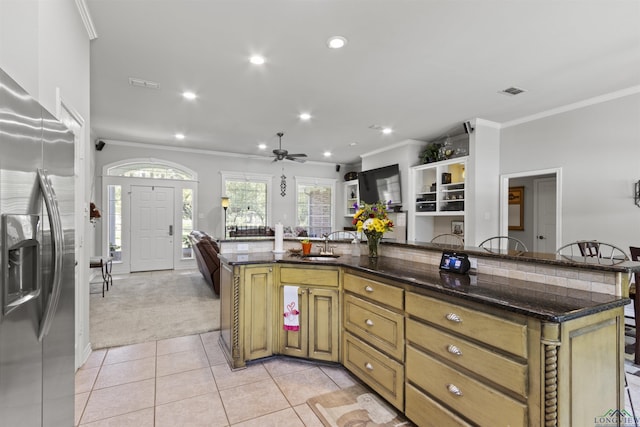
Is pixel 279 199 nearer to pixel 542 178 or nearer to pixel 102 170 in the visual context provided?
pixel 102 170

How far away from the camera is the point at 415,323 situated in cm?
187

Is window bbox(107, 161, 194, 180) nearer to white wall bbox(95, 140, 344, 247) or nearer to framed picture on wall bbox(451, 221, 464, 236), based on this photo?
white wall bbox(95, 140, 344, 247)

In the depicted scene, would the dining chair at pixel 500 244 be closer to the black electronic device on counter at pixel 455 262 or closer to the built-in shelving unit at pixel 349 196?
the black electronic device on counter at pixel 455 262

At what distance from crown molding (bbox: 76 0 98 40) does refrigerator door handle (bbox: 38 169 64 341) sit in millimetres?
1925

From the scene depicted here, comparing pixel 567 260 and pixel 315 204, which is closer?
pixel 567 260

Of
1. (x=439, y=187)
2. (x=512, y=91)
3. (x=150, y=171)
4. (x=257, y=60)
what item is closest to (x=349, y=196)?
(x=439, y=187)

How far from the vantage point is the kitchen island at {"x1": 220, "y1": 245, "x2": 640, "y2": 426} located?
1301 millimetres

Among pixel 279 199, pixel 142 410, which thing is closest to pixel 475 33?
pixel 142 410

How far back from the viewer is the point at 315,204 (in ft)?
30.0

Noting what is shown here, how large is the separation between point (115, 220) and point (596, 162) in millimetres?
8653

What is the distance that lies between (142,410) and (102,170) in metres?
6.06

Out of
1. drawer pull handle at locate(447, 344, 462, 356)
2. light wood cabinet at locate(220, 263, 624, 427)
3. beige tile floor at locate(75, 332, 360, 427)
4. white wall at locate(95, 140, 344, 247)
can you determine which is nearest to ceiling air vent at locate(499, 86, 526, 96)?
light wood cabinet at locate(220, 263, 624, 427)

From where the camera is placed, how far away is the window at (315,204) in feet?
29.1

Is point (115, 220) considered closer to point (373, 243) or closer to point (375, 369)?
point (373, 243)
